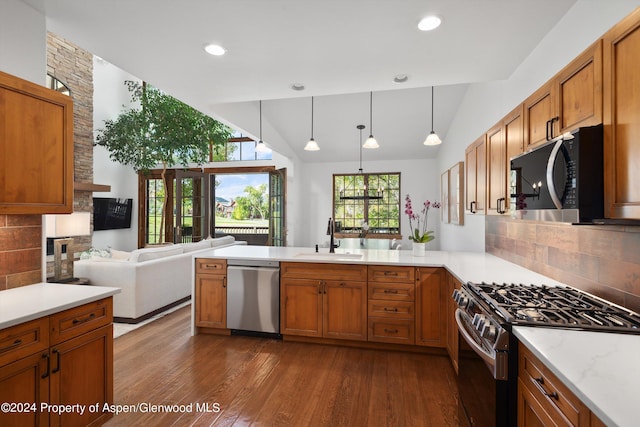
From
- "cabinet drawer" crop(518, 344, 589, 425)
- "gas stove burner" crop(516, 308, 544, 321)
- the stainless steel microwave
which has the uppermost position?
the stainless steel microwave

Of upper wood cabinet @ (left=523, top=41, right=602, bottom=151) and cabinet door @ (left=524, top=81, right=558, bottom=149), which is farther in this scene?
cabinet door @ (left=524, top=81, right=558, bottom=149)

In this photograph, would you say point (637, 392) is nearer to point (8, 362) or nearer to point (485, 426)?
point (485, 426)

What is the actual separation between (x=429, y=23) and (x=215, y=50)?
157 cm

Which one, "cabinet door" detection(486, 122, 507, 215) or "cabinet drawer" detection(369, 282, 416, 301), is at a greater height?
"cabinet door" detection(486, 122, 507, 215)

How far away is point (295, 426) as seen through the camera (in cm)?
190

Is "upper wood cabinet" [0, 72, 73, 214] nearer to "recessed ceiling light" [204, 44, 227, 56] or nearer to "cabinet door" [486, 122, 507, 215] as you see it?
"recessed ceiling light" [204, 44, 227, 56]

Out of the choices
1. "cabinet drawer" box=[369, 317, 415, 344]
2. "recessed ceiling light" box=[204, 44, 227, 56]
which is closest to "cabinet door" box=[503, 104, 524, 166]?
"cabinet drawer" box=[369, 317, 415, 344]

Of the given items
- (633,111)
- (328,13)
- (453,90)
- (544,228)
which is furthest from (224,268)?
(453,90)

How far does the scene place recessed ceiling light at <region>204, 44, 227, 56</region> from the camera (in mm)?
2316

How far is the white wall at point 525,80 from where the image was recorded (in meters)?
1.59

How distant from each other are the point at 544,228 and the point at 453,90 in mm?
3135

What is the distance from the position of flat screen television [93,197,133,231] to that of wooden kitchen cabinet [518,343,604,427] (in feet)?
27.5

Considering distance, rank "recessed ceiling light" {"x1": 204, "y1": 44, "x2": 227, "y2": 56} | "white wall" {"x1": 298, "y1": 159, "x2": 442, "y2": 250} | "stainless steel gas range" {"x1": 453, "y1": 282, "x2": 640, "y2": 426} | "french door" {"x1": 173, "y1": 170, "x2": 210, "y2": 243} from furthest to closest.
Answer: "white wall" {"x1": 298, "y1": 159, "x2": 442, "y2": 250}
"french door" {"x1": 173, "y1": 170, "x2": 210, "y2": 243}
"recessed ceiling light" {"x1": 204, "y1": 44, "x2": 227, "y2": 56}
"stainless steel gas range" {"x1": 453, "y1": 282, "x2": 640, "y2": 426}

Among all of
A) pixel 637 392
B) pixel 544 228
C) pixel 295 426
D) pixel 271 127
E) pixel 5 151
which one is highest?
pixel 271 127
